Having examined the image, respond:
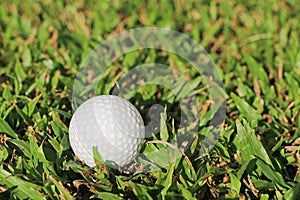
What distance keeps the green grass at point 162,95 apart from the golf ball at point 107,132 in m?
0.09

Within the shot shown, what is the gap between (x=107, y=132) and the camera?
236 centimetres

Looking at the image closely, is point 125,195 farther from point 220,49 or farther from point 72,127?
point 220,49

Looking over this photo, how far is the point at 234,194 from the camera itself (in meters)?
2.29

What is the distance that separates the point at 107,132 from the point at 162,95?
3.03 feet

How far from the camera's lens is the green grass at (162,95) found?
2.33m

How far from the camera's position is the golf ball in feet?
7.73

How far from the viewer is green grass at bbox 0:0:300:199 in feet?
7.63

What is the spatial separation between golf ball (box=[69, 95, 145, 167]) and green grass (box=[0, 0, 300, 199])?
0.29 feet

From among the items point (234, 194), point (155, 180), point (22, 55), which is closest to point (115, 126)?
point (155, 180)

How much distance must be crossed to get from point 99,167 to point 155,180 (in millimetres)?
298

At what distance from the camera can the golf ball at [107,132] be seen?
2.36 m

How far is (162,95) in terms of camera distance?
10.5ft

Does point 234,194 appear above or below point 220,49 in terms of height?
below

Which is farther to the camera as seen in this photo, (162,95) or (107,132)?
(162,95)
